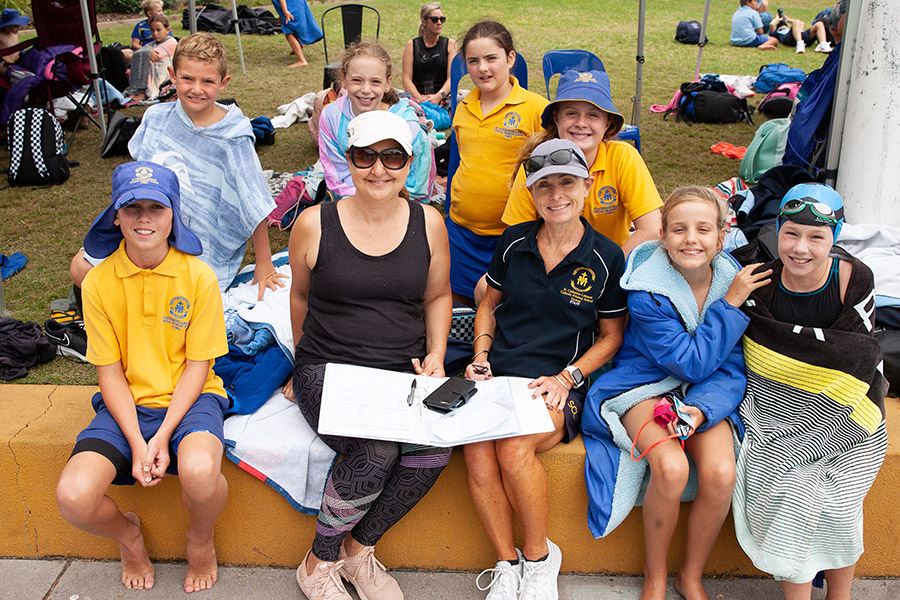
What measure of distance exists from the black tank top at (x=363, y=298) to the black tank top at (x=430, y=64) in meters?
5.30

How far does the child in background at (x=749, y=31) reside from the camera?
1284cm

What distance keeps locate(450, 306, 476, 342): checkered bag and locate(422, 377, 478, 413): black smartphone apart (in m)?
0.79

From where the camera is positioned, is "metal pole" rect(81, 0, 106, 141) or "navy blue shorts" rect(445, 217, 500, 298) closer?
"navy blue shorts" rect(445, 217, 500, 298)

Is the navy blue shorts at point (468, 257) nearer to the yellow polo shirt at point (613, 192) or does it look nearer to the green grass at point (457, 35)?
the yellow polo shirt at point (613, 192)

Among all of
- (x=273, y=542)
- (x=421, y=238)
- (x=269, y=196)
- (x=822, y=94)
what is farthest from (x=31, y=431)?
(x=822, y=94)

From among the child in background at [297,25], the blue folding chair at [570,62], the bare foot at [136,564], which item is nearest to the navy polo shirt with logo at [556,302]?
the bare foot at [136,564]

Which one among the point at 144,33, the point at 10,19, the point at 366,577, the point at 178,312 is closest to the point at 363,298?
the point at 178,312

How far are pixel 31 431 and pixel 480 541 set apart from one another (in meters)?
1.74

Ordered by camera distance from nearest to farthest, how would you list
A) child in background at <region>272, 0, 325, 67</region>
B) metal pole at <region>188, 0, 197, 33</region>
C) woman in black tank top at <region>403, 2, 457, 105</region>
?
metal pole at <region>188, 0, 197, 33</region> → woman in black tank top at <region>403, 2, 457, 105</region> → child in background at <region>272, 0, 325, 67</region>

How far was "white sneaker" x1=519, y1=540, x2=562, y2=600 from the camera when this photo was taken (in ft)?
8.51

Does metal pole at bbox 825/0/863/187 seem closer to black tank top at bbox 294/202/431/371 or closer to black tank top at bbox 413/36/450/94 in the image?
black tank top at bbox 294/202/431/371

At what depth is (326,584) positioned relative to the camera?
261 cm

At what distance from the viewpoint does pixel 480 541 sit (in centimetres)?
284

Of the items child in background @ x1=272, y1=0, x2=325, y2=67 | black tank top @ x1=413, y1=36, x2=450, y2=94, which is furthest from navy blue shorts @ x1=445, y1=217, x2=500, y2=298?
child in background @ x1=272, y1=0, x2=325, y2=67
